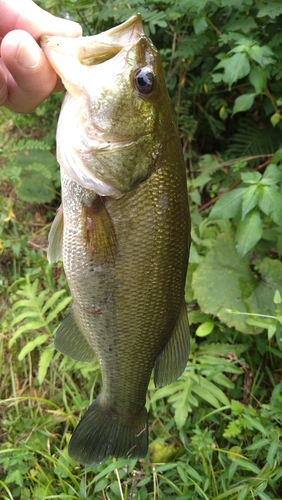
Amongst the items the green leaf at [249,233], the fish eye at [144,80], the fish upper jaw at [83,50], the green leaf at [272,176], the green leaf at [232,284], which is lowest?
the green leaf at [232,284]

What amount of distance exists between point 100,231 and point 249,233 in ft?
3.57

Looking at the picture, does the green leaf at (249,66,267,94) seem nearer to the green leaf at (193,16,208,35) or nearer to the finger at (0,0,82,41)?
the green leaf at (193,16,208,35)

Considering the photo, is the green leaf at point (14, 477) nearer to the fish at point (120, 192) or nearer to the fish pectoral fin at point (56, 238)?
the fish at point (120, 192)

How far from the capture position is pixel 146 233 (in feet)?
3.92

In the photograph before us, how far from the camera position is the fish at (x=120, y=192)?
3.78 ft

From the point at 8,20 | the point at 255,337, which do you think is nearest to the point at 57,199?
the point at 255,337

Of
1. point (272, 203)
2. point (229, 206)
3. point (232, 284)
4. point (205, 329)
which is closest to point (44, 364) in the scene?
point (205, 329)

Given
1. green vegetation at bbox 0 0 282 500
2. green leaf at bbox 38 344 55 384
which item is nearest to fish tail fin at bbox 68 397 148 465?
green vegetation at bbox 0 0 282 500

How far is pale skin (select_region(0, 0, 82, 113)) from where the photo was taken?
43.7 inches

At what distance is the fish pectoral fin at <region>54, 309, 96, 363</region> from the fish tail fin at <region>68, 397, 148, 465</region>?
8.4 inches

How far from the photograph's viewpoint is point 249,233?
6.72ft

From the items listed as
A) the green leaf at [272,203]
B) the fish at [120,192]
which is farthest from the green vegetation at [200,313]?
the fish at [120,192]

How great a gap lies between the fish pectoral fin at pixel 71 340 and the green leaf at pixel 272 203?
1095 mm

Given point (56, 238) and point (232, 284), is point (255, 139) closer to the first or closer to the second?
point (232, 284)
